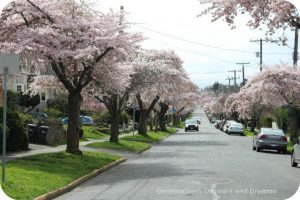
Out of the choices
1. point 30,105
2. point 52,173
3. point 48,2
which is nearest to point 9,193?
point 52,173

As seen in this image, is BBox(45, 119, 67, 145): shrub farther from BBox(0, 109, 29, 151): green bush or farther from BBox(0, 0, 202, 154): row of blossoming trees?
BBox(0, 0, 202, 154): row of blossoming trees

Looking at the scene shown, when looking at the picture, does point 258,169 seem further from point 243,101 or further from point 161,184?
point 243,101

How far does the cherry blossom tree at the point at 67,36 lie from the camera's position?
1978 cm

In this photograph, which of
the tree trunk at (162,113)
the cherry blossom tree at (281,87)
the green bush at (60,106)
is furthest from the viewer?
the tree trunk at (162,113)

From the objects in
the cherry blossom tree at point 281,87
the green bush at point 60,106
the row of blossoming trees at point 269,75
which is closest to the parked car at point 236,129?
the row of blossoming trees at point 269,75

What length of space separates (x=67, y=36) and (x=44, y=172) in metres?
6.26

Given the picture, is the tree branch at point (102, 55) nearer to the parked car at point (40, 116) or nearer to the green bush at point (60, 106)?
the parked car at point (40, 116)

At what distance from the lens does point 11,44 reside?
19.4 metres

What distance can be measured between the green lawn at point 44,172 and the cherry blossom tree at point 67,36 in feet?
7.96

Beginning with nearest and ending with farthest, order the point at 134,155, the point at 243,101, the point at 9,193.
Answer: the point at 9,193, the point at 134,155, the point at 243,101

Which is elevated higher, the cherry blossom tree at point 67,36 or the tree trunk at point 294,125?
the cherry blossom tree at point 67,36

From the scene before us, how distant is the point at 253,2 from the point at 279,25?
91 centimetres

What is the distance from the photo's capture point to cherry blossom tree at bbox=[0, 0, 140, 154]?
19.8 metres

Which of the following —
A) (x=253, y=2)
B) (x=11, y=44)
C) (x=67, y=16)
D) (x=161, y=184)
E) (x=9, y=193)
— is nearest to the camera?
(x=9, y=193)
